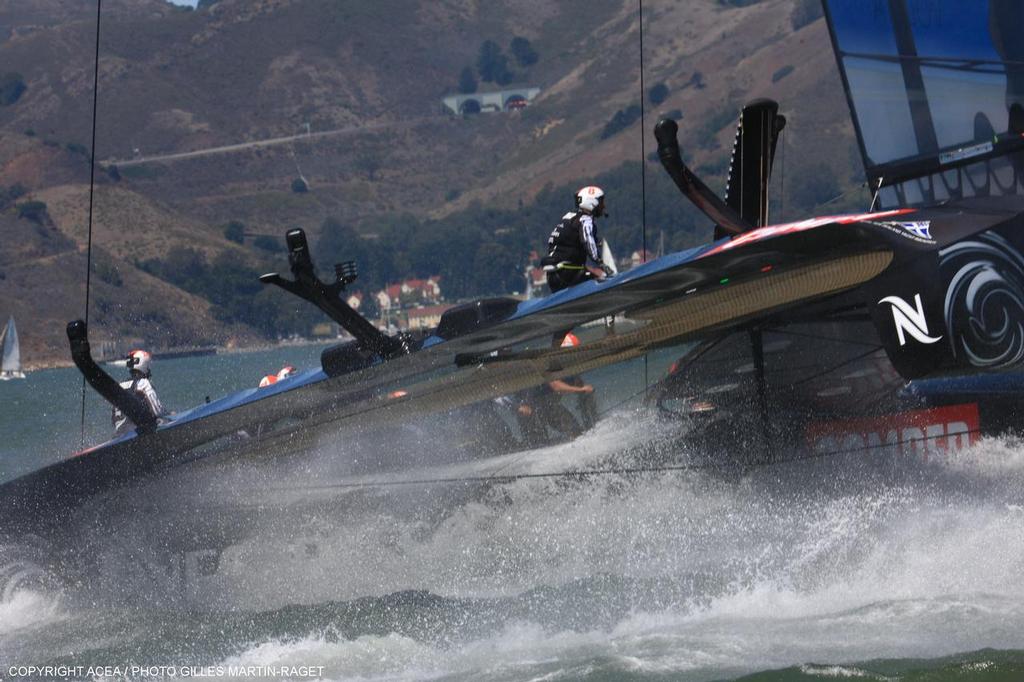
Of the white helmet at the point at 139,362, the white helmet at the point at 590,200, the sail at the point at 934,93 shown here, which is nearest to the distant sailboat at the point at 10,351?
the white helmet at the point at 139,362

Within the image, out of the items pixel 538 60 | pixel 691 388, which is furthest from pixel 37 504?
pixel 538 60

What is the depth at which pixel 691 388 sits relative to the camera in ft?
28.1

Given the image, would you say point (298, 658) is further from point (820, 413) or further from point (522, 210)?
point (522, 210)

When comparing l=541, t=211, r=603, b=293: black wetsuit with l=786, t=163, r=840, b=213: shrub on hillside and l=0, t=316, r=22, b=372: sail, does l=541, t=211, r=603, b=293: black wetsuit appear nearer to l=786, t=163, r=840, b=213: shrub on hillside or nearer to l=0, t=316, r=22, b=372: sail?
l=786, t=163, r=840, b=213: shrub on hillside

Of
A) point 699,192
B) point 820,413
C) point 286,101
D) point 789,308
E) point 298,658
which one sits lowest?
point 298,658

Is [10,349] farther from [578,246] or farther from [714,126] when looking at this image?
[714,126]

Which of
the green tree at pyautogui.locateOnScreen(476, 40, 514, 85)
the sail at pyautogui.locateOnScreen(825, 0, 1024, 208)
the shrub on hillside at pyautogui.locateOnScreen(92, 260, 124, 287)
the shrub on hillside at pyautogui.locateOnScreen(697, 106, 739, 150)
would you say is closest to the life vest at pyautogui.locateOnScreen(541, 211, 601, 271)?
the sail at pyautogui.locateOnScreen(825, 0, 1024, 208)

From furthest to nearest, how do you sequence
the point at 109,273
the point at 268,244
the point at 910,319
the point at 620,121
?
the point at 620,121 → the point at 268,244 → the point at 109,273 → the point at 910,319

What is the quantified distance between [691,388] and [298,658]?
2.49 metres

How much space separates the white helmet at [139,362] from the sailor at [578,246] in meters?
2.95

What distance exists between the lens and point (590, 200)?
30.6 feet

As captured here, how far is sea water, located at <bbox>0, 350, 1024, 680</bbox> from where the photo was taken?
7.75 meters

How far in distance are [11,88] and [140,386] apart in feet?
553

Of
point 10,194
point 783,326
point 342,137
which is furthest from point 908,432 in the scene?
point 342,137
